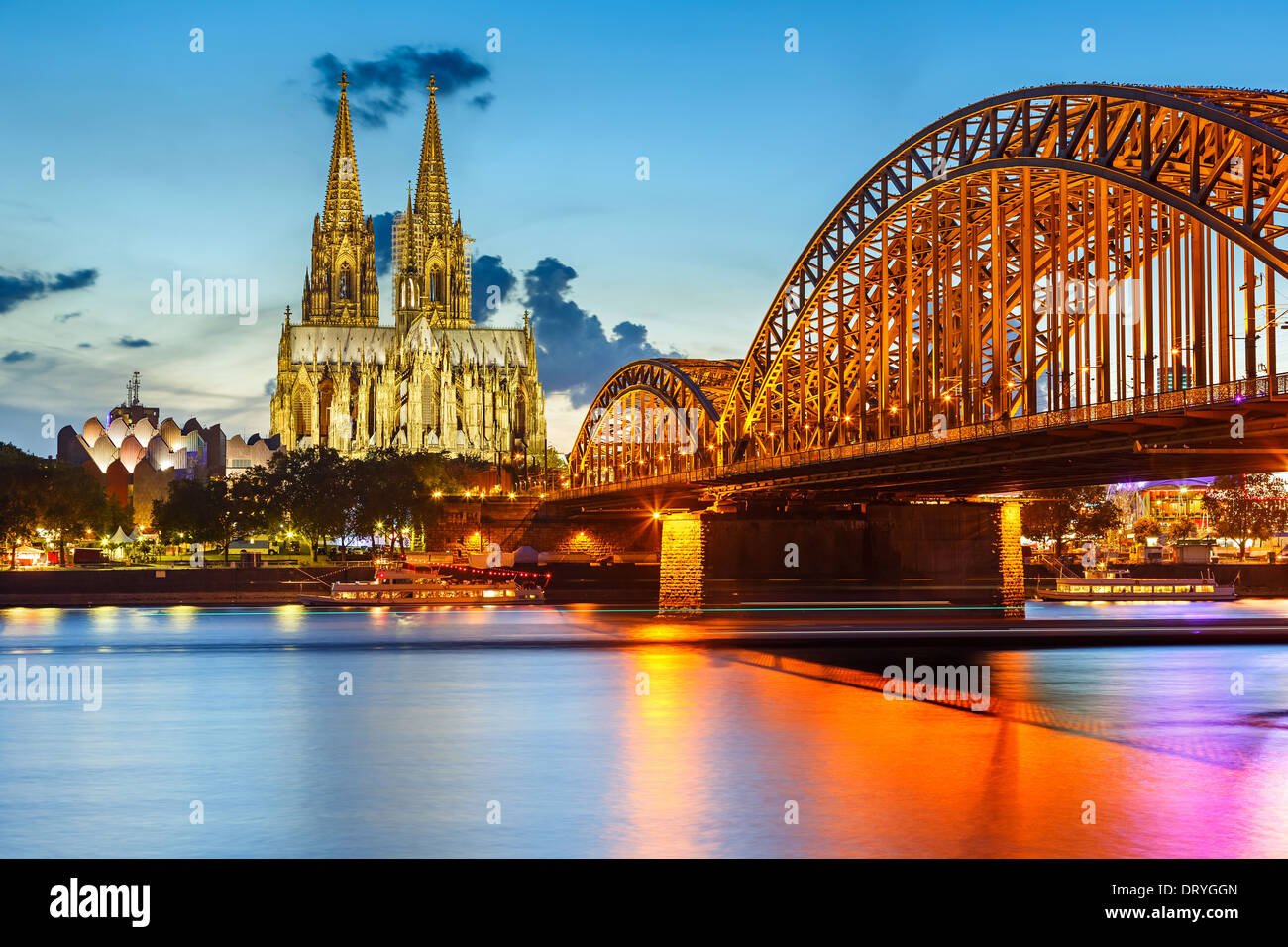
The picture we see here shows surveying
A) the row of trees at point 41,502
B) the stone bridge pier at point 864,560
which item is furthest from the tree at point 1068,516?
the row of trees at point 41,502

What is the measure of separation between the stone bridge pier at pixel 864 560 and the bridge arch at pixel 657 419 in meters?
12.0

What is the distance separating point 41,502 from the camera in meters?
117

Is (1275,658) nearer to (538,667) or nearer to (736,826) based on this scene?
(538,667)

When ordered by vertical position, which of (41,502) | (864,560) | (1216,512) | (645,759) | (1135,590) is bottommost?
(1135,590)

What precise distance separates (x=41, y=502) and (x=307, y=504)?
84.0ft

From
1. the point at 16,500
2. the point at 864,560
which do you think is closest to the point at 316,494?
the point at 16,500

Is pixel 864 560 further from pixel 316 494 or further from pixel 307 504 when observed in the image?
pixel 316 494

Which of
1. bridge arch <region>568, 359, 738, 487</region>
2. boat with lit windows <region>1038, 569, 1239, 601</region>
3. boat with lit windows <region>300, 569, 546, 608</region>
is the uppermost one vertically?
bridge arch <region>568, 359, 738, 487</region>

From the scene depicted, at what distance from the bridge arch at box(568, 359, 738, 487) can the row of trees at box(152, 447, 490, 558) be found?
1991 centimetres

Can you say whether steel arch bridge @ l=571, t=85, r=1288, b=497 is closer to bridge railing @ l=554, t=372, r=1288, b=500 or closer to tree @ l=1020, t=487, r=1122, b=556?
bridge railing @ l=554, t=372, r=1288, b=500

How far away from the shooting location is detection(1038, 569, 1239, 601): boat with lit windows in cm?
10712

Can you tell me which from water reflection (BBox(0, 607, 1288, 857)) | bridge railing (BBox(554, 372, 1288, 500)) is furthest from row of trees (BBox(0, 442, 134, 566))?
water reflection (BBox(0, 607, 1288, 857))

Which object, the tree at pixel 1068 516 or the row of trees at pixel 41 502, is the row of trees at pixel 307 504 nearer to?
the row of trees at pixel 41 502
